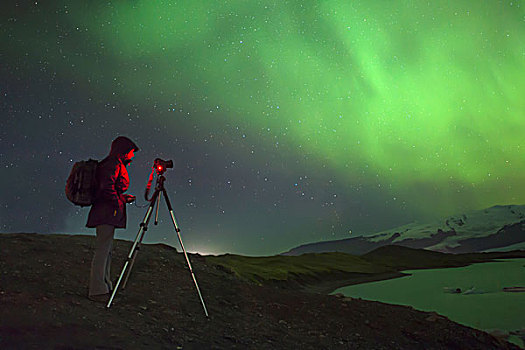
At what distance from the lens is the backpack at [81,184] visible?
672 cm

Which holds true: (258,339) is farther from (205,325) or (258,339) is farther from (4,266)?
(4,266)

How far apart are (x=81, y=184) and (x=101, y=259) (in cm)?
151

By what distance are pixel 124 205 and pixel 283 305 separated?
594 centimetres

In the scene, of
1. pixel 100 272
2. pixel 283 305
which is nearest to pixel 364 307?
pixel 283 305

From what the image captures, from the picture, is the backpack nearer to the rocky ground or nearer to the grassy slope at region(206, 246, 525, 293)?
the rocky ground

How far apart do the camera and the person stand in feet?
2.23

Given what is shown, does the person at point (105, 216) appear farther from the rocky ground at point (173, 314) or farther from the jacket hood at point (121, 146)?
the rocky ground at point (173, 314)

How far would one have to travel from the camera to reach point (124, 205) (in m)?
7.18

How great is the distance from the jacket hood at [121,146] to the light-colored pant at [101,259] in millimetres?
1529

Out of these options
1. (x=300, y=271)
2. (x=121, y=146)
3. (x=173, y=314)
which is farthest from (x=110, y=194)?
(x=300, y=271)

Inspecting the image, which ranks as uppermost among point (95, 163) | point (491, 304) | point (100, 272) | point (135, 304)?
point (95, 163)

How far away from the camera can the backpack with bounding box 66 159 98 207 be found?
22.1ft

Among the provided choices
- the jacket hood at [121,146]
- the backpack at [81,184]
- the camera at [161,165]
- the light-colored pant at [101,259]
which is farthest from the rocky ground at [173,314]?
→ the jacket hood at [121,146]

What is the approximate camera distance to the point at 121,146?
7.33m
